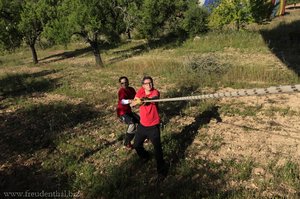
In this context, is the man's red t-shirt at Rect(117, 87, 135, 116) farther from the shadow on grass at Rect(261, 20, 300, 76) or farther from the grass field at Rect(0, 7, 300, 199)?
the shadow on grass at Rect(261, 20, 300, 76)

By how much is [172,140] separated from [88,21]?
1676 cm

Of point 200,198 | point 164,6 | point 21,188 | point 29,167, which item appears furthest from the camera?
point 164,6

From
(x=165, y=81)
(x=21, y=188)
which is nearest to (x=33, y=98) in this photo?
(x=165, y=81)

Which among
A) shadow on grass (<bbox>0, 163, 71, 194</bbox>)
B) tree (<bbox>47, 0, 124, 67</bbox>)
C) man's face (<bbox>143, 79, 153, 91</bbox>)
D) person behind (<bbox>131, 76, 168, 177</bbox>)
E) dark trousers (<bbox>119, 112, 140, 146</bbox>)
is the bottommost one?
shadow on grass (<bbox>0, 163, 71, 194</bbox>)

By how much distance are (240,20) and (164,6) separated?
24.5ft

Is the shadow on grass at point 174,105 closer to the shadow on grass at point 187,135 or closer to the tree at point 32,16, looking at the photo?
the shadow on grass at point 187,135

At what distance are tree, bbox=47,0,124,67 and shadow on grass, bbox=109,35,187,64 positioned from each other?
320cm

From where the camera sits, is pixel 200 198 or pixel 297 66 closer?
pixel 200 198

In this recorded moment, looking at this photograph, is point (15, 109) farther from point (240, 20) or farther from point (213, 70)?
point (240, 20)

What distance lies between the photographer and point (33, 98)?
54.6 ft

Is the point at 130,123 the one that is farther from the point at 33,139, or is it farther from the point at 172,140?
the point at 33,139

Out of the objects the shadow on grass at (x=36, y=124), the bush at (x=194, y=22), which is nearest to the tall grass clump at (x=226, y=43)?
the bush at (x=194, y=22)

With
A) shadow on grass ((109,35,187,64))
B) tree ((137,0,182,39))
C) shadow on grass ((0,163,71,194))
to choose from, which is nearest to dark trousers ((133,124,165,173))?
shadow on grass ((0,163,71,194))

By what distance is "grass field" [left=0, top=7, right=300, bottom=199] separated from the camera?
23.4 ft
